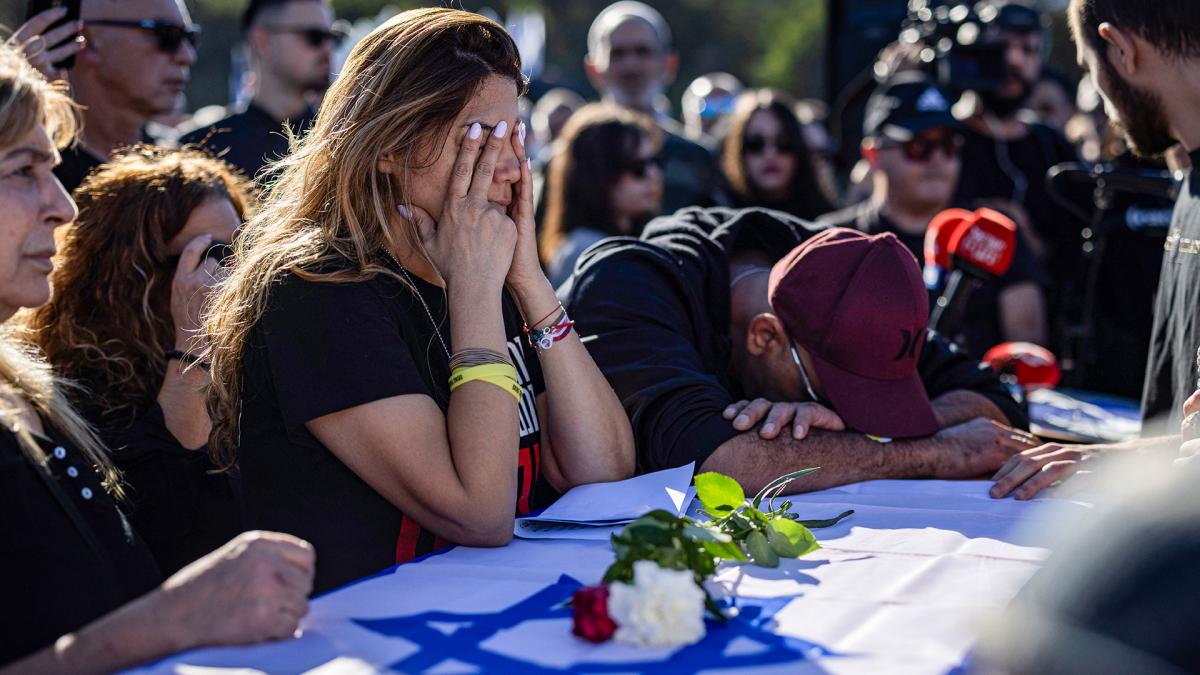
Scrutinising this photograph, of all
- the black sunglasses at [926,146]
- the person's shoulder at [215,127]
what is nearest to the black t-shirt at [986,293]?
the black sunglasses at [926,146]

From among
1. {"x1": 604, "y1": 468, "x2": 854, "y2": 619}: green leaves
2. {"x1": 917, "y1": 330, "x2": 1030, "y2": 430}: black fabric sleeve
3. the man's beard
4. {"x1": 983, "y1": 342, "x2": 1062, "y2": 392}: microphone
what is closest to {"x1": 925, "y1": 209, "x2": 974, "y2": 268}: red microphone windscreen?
{"x1": 983, "y1": 342, "x2": 1062, "y2": 392}: microphone

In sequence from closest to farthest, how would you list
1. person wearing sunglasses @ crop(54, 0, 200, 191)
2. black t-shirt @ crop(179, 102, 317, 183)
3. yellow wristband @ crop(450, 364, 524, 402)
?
1. yellow wristband @ crop(450, 364, 524, 402)
2. person wearing sunglasses @ crop(54, 0, 200, 191)
3. black t-shirt @ crop(179, 102, 317, 183)

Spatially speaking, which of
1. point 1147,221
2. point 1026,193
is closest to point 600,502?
point 1147,221

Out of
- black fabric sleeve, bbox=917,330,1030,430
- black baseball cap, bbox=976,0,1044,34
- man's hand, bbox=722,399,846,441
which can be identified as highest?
black baseball cap, bbox=976,0,1044,34

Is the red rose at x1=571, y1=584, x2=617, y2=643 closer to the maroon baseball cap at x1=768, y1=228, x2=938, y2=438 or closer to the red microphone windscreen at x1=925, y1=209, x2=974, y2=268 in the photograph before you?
the maroon baseball cap at x1=768, y1=228, x2=938, y2=438

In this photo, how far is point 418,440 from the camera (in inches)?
80.7

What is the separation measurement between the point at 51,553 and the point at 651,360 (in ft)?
4.90

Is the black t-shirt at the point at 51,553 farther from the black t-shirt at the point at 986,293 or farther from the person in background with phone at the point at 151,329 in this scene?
the black t-shirt at the point at 986,293

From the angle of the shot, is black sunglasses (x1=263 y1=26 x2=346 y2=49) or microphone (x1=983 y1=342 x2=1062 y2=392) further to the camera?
black sunglasses (x1=263 y1=26 x2=346 y2=49)

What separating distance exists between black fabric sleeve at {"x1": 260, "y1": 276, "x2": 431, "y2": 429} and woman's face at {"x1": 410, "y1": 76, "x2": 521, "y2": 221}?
1.04 feet

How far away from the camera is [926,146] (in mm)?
5262

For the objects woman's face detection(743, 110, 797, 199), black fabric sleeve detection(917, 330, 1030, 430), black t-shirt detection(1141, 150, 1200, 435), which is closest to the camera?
black t-shirt detection(1141, 150, 1200, 435)

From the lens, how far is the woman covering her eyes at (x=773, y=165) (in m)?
6.04

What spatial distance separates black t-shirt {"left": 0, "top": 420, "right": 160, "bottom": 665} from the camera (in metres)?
1.65
